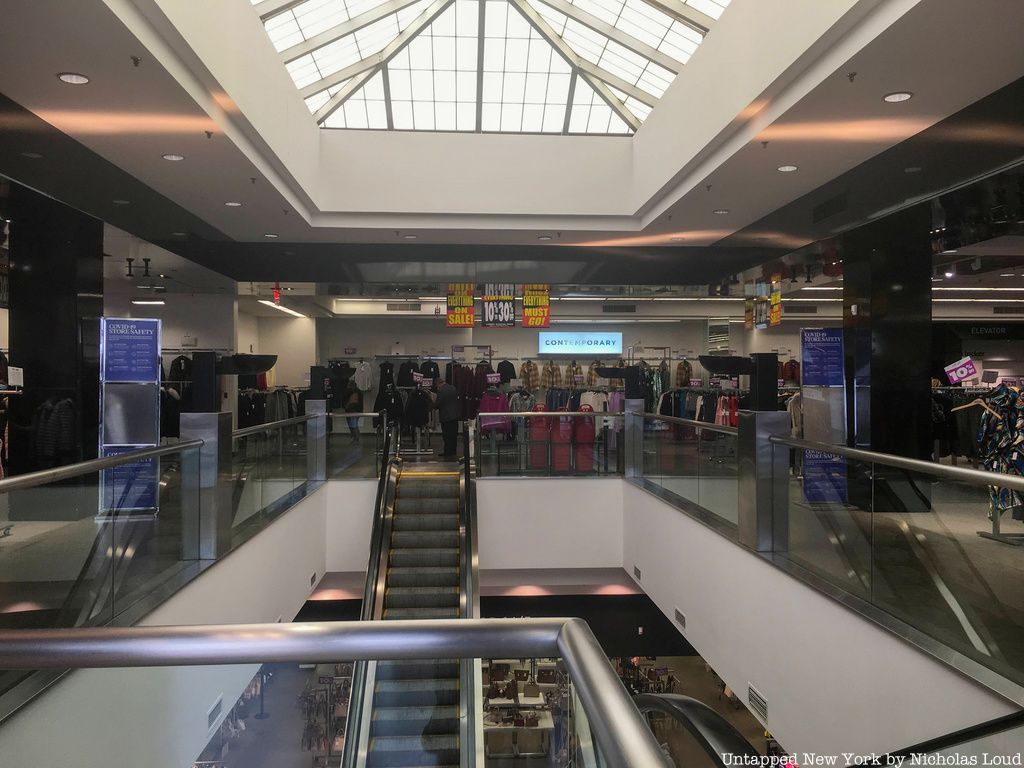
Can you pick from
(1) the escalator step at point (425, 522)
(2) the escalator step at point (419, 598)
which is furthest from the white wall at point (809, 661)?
(1) the escalator step at point (425, 522)

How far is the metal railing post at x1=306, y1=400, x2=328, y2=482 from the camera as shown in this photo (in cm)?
1093

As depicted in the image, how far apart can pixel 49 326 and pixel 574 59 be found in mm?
7144

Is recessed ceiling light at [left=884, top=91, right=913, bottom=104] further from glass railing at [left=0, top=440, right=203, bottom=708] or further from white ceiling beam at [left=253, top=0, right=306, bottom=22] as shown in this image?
glass railing at [left=0, top=440, right=203, bottom=708]

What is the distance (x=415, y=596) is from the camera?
9539mm

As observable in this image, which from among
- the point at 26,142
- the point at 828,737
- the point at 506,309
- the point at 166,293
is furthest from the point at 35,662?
the point at 166,293

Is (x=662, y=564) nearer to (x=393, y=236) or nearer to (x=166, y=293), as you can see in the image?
(x=393, y=236)

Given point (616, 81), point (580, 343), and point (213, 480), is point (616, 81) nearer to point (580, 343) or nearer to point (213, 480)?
point (213, 480)

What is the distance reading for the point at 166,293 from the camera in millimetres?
14297

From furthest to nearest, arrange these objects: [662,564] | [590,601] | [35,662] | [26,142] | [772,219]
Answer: [590,601] < [772,219] < [662,564] < [26,142] < [35,662]

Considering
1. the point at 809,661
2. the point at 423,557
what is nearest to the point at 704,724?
the point at 809,661

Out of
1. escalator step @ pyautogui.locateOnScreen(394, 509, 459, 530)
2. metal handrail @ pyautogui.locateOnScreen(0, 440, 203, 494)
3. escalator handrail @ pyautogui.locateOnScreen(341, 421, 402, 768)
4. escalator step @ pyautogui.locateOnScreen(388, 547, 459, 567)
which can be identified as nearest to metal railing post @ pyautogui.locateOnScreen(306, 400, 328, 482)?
escalator handrail @ pyautogui.locateOnScreen(341, 421, 402, 768)

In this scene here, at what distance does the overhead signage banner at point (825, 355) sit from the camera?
30.0 feet

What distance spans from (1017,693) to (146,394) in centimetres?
743

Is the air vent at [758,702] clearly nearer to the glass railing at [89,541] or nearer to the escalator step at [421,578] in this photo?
the glass railing at [89,541]
